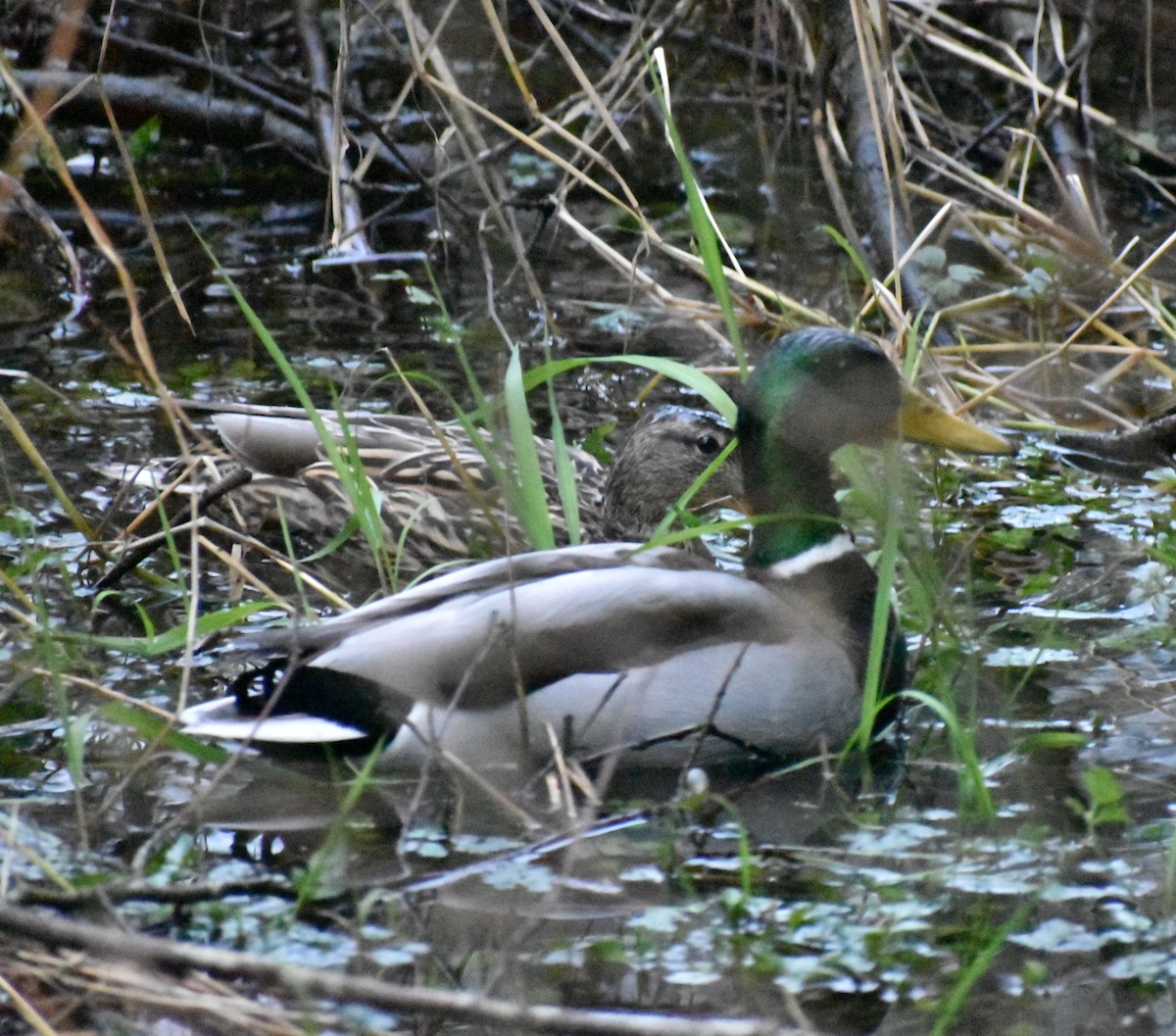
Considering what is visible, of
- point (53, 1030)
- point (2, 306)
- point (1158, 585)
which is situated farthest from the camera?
point (2, 306)

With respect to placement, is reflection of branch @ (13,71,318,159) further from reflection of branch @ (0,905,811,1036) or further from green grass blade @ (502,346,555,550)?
reflection of branch @ (0,905,811,1036)

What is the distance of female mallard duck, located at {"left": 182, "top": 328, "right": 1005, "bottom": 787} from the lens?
147 inches

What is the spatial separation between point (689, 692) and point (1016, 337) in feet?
10.4

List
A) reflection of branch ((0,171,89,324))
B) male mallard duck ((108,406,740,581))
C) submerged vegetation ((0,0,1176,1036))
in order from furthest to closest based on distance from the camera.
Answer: reflection of branch ((0,171,89,324))
male mallard duck ((108,406,740,581))
submerged vegetation ((0,0,1176,1036))

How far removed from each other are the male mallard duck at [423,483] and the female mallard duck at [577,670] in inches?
44.3

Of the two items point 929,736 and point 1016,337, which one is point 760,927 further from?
point 1016,337

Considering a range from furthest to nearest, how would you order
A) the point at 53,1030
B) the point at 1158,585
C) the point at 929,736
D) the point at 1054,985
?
the point at 1158,585, the point at 929,736, the point at 1054,985, the point at 53,1030

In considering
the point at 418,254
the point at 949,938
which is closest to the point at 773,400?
the point at 949,938

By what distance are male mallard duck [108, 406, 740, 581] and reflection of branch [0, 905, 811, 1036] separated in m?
2.51

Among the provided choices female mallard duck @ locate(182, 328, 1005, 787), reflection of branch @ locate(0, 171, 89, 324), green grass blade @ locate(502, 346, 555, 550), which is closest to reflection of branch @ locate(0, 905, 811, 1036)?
female mallard duck @ locate(182, 328, 1005, 787)

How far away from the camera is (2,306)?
7156mm

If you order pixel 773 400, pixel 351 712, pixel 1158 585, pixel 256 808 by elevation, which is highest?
pixel 773 400

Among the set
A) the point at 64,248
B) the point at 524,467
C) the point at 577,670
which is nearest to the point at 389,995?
the point at 577,670

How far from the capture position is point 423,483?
5246 millimetres
